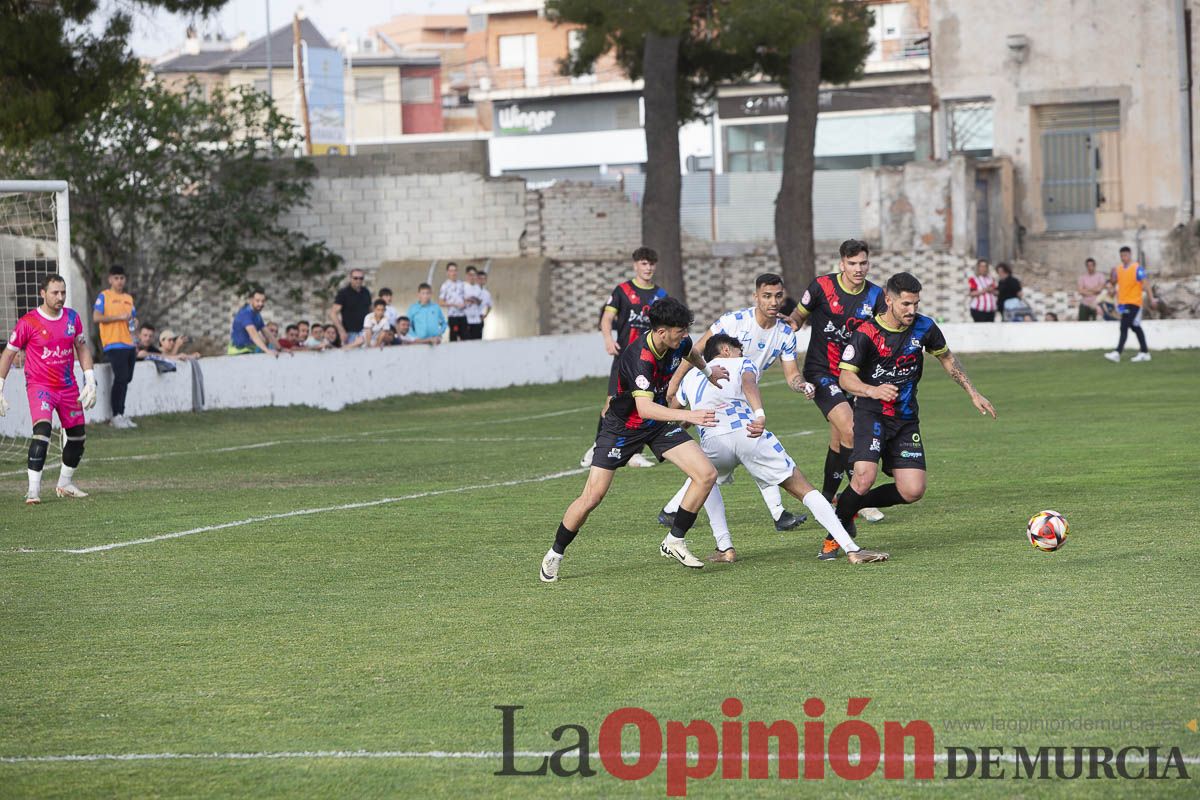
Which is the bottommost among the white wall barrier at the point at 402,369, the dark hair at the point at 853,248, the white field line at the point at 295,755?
the white field line at the point at 295,755

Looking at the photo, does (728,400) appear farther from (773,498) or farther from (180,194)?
(180,194)

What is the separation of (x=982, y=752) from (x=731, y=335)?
→ 5974 mm

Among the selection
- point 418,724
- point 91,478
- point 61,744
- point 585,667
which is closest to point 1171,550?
A: point 585,667

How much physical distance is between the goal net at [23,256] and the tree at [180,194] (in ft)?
49.5

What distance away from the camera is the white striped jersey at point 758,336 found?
38.2 feet

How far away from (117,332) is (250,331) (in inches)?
135

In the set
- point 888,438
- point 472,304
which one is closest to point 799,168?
point 472,304

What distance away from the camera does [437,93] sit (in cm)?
8862

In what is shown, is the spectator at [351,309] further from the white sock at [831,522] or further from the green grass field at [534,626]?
the white sock at [831,522]

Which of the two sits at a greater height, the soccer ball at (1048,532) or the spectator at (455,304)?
the spectator at (455,304)

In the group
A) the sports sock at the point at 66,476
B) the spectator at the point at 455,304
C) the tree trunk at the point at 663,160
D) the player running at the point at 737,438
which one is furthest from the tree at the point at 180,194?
the player running at the point at 737,438

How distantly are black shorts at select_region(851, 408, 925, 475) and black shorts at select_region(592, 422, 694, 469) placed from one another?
47.0 inches

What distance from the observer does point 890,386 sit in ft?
33.4

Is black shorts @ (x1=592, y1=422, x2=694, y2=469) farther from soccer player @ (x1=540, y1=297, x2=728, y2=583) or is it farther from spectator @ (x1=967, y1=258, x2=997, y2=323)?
spectator @ (x1=967, y1=258, x2=997, y2=323)
